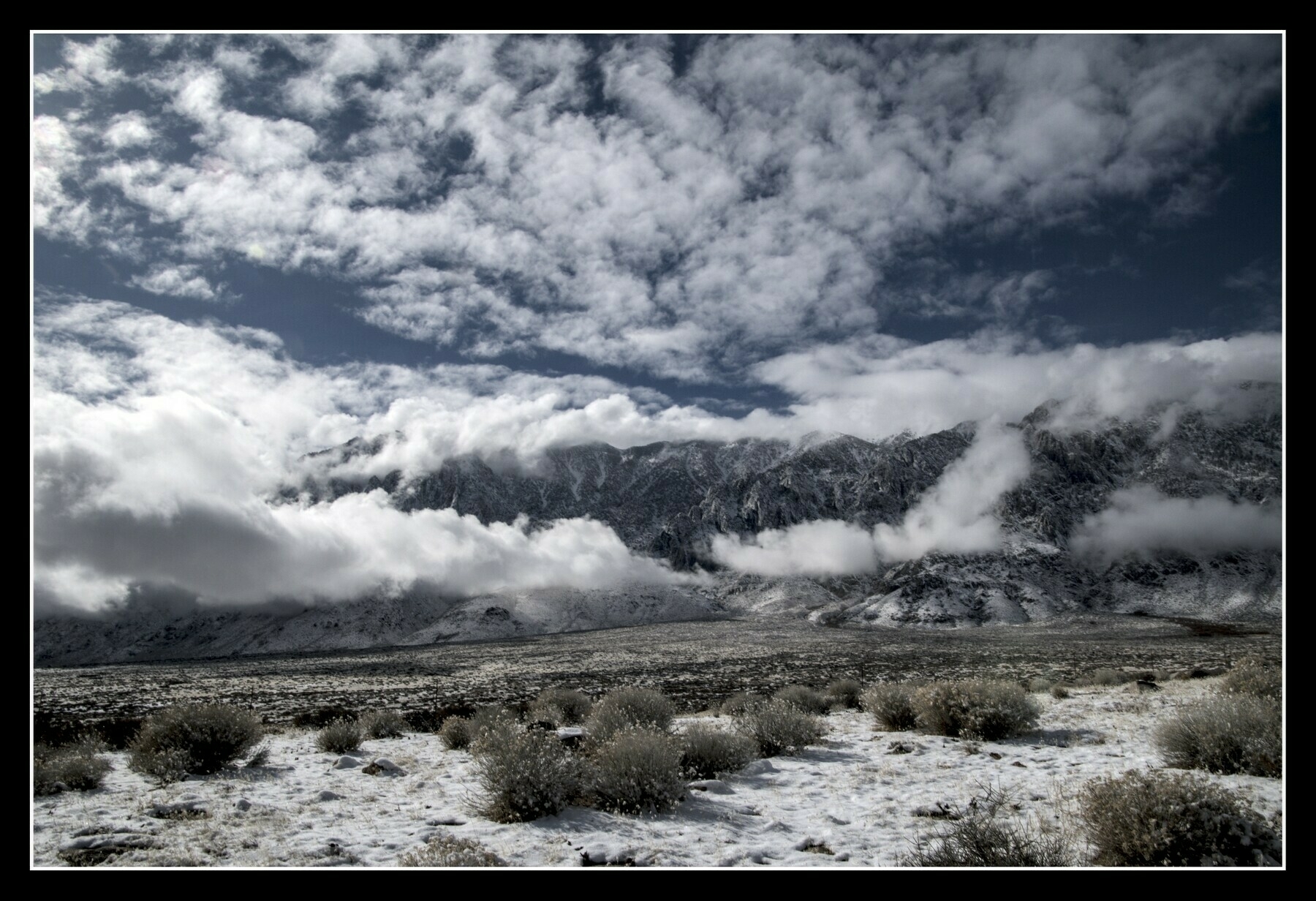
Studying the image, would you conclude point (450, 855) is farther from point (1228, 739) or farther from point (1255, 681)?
point (1255, 681)

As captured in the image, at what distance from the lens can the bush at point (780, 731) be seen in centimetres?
1147

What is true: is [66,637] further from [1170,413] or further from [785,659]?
[1170,413]

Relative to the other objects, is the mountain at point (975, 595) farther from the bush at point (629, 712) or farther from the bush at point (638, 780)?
the bush at point (638, 780)

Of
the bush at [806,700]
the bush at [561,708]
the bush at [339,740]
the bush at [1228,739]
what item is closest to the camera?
the bush at [1228,739]

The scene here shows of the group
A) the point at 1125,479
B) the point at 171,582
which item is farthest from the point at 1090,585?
the point at 171,582

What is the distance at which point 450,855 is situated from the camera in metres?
5.50

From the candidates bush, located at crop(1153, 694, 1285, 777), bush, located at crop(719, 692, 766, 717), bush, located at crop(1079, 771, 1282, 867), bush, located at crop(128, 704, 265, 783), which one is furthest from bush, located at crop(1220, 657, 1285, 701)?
bush, located at crop(128, 704, 265, 783)

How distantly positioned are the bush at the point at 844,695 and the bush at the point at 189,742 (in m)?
15.2

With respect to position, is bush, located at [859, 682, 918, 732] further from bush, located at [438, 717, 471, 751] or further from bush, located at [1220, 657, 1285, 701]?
bush, located at [438, 717, 471, 751]

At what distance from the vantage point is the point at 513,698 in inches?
1136

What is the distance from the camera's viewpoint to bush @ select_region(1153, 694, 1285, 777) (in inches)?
305

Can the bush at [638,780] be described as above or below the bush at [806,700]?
above

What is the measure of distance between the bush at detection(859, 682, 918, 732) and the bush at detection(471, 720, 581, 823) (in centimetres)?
874

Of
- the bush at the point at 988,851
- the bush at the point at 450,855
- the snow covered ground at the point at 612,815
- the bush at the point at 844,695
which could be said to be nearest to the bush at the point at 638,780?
the snow covered ground at the point at 612,815
